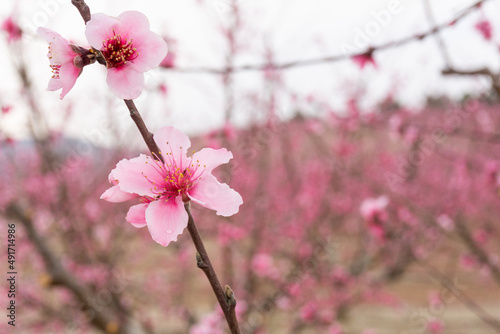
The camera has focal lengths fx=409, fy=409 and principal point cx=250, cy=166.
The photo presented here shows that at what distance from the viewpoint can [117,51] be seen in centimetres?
85

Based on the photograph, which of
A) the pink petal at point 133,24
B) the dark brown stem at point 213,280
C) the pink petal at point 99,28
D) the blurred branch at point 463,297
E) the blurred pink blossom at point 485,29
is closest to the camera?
the dark brown stem at point 213,280

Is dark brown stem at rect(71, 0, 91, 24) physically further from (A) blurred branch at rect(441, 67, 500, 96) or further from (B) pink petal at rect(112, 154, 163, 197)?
(A) blurred branch at rect(441, 67, 500, 96)

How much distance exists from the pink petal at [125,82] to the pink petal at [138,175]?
116mm

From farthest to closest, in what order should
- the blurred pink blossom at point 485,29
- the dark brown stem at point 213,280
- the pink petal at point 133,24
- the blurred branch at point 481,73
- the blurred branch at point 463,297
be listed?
the blurred pink blossom at point 485,29, the blurred branch at point 463,297, the blurred branch at point 481,73, the pink petal at point 133,24, the dark brown stem at point 213,280

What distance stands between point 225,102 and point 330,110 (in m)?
2.28

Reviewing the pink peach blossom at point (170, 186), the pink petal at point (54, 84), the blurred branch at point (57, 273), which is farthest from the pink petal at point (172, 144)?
the blurred branch at point (57, 273)

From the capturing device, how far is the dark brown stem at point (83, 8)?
0.69 m

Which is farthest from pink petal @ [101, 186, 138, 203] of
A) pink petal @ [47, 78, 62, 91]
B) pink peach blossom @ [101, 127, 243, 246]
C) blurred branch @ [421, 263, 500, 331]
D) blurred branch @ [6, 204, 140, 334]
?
blurred branch @ [6, 204, 140, 334]

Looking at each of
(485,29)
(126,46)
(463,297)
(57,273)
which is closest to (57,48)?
(126,46)

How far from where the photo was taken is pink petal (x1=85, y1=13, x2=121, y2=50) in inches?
29.2

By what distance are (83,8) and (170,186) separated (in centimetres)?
36

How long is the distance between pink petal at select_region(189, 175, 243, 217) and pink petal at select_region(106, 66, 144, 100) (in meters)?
0.21

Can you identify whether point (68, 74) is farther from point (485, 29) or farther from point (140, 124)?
point (485, 29)

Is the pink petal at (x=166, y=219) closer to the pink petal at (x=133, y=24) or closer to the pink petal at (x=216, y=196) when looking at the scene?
the pink petal at (x=216, y=196)
